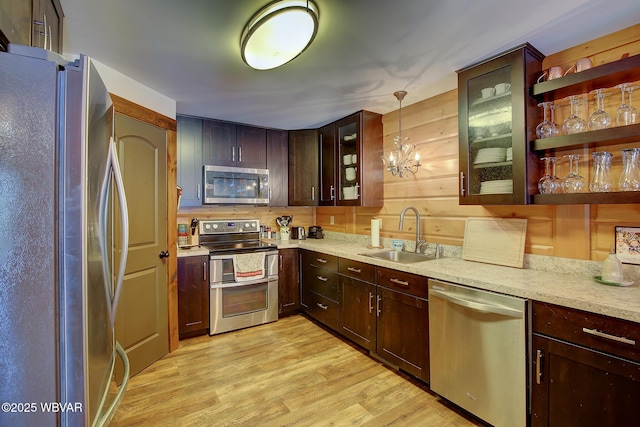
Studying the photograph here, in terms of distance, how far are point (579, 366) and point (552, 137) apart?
1263 millimetres

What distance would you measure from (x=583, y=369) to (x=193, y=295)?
3010 millimetres

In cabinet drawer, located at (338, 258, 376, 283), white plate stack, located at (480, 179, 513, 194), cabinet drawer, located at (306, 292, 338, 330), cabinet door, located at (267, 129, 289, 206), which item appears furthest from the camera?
cabinet door, located at (267, 129, 289, 206)

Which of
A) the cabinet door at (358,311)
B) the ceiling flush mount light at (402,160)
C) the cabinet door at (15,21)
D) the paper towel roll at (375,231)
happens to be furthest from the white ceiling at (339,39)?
the cabinet door at (358,311)

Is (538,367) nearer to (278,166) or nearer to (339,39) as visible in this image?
(339,39)

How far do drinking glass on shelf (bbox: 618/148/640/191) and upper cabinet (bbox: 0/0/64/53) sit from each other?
2.66 meters

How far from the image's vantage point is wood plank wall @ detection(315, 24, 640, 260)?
174 centimetres

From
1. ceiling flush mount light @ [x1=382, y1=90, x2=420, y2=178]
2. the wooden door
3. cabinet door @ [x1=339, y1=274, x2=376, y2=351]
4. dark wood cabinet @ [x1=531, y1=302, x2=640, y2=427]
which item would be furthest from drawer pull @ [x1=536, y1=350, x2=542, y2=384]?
the wooden door

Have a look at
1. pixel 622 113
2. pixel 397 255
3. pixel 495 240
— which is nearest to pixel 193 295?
pixel 397 255

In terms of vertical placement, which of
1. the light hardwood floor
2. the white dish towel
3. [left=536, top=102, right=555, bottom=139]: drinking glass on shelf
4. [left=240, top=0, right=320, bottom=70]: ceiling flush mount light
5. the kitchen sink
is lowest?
the light hardwood floor

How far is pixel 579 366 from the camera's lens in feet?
4.54

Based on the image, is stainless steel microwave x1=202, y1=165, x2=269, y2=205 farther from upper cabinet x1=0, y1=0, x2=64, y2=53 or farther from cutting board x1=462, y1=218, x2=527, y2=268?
cutting board x1=462, y1=218, x2=527, y2=268

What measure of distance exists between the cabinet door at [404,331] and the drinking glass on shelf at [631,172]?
130cm

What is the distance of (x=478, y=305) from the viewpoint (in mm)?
1734

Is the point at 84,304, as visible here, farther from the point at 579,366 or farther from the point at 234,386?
the point at 579,366
